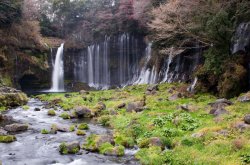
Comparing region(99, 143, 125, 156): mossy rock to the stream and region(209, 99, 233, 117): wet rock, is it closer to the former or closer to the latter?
the stream

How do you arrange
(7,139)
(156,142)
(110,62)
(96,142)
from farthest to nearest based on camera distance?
(110,62)
(7,139)
(96,142)
(156,142)

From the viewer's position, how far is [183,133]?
17.6 metres

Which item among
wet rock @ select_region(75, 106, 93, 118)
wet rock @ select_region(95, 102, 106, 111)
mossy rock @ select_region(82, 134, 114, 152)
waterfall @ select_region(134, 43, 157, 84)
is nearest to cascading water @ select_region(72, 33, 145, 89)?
waterfall @ select_region(134, 43, 157, 84)

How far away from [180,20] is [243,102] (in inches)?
481

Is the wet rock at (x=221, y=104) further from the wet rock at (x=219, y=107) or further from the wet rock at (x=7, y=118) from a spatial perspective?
the wet rock at (x=7, y=118)

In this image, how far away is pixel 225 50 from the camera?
2695cm

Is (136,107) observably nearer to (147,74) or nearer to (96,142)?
(96,142)

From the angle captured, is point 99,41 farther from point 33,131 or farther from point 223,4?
point 33,131

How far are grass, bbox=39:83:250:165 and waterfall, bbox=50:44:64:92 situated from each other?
32290 mm

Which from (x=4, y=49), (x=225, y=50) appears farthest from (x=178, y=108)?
(x=4, y=49)

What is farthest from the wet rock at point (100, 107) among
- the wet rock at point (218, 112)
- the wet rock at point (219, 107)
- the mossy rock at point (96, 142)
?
the wet rock at point (218, 112)

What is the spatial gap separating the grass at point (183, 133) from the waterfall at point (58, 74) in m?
32.3

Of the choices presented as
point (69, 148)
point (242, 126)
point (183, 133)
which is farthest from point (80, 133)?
point (242, 126)

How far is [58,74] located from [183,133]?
142ft
